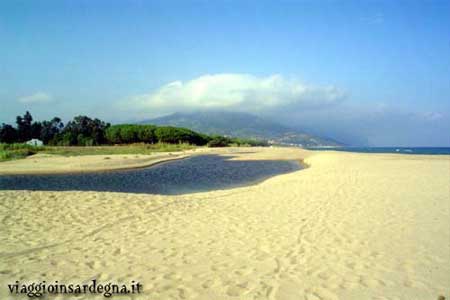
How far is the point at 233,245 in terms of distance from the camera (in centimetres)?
735

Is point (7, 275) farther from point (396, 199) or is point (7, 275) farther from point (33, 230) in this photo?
point (396, 199)

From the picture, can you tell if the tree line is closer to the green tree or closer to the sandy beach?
the green tree

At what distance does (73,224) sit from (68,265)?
3.13 meters

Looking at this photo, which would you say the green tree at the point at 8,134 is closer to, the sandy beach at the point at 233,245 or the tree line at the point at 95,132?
the tree line at the point at 95,132

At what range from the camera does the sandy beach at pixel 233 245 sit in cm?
529

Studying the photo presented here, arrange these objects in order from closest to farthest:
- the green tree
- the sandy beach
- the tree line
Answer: the sandy beach, the green tree, the tree line

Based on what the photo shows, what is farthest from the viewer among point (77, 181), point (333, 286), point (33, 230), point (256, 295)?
point (77, 181)

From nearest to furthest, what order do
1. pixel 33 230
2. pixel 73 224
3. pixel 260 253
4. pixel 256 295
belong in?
pixel 256 295 → pixel 260 253 → pixel 33 230 → pixel 73 224

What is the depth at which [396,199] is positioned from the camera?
1285 cm

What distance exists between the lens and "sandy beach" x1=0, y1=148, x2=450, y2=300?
529 centimetres

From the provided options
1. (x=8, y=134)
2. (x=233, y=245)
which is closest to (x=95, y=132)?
(x=8, y=134)


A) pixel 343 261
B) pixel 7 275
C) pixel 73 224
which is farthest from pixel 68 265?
pixel 343 261

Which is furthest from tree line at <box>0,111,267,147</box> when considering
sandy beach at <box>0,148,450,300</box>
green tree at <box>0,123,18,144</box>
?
sandy beach at <box>0,148,450,300</box>

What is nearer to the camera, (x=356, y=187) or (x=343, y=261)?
(x=343, y=261)
